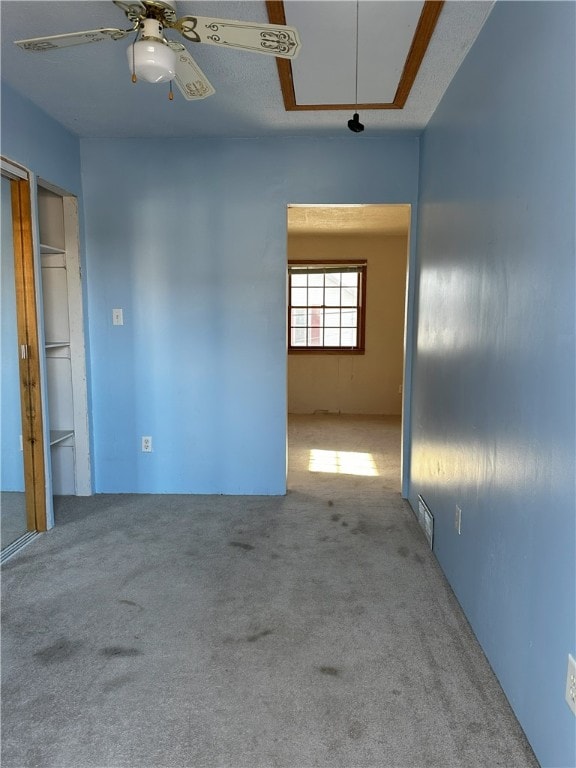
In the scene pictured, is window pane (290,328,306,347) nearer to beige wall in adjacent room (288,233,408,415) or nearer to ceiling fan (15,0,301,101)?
beige wall in adjacent room (288,233,408,415)

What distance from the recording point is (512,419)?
1.63 m

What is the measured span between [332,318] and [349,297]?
14.3 inches

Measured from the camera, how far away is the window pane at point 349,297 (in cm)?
671

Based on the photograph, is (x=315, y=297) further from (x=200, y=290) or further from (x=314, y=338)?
(x=200, y=290)

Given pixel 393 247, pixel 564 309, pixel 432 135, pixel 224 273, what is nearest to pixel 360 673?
pixel 564 309

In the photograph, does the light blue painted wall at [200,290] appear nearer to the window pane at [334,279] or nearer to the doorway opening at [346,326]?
the doorway opening at [346,326]

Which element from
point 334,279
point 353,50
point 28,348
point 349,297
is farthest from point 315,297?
point 353,50

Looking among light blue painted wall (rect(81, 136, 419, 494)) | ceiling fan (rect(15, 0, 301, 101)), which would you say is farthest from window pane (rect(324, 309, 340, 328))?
ceiling fan (rect(15, 0, 301, 101))

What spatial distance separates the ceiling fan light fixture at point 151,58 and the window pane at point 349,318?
5.23 m

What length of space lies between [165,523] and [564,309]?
103 inches

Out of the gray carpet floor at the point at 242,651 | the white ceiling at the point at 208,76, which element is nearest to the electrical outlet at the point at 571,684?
the gray carpet floor at the point at 242,651

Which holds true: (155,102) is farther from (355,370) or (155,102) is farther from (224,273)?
(355,370)

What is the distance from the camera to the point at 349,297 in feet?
22.1

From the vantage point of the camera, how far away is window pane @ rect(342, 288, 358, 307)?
671cm
